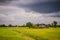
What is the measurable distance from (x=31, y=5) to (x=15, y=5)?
0.59m

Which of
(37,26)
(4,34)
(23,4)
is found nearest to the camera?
(4,34)

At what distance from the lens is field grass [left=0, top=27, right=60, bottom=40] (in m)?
5.23

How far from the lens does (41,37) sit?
5.51 meters

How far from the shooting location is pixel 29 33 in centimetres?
555

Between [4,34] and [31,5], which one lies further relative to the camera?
[31,5]

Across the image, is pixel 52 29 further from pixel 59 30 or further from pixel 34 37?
pixel 34 37

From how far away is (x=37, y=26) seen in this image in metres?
5.99

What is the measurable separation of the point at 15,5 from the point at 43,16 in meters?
1.09

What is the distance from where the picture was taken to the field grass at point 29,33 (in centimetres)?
523

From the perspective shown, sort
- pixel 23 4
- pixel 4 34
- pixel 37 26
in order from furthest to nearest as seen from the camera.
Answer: pixel 37 26 → pixel 23 4 → pixel 4 34

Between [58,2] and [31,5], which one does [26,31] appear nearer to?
[31,5]

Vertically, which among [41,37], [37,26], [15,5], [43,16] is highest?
[15,5]

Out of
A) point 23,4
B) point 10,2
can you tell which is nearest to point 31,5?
point 23,4

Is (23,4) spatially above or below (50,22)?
above
